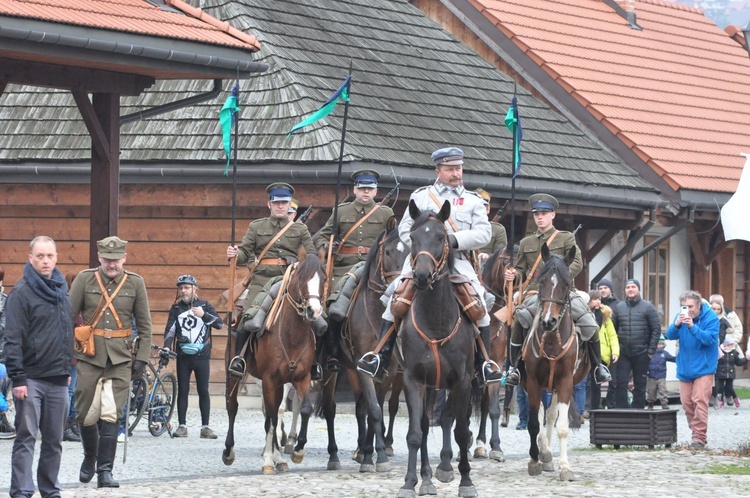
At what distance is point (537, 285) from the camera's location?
50.7 ft

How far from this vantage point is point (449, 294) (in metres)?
12.6

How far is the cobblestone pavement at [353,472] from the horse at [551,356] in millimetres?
359

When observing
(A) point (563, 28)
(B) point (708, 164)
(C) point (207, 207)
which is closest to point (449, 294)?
(C) point (207, 207)

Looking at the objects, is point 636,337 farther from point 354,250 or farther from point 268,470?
point 268,470

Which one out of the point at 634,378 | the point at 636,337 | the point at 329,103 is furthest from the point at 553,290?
the point at 634,378

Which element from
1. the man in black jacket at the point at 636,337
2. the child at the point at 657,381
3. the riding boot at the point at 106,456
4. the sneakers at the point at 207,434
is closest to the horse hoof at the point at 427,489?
the riding boot at the point at 106,456

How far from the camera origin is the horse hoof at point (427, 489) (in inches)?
492

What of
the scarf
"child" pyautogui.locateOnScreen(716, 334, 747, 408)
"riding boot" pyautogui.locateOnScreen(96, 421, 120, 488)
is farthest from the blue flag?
"child" pyautogui.locateOnScreen(716, 334, 747, 408)

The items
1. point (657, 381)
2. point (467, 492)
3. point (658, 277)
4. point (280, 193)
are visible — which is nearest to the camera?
point (467, 492)

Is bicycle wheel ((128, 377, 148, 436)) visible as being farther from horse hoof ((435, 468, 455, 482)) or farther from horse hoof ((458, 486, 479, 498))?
horse hoof ((458, 486, 479, 498))

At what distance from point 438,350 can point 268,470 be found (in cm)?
229

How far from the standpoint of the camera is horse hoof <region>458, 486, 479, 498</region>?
1245cm

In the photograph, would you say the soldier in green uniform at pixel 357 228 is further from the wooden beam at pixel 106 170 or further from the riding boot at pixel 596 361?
the riding boot at pixel 596 361

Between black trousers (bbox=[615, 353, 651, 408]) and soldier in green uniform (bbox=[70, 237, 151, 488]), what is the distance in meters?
9.83
